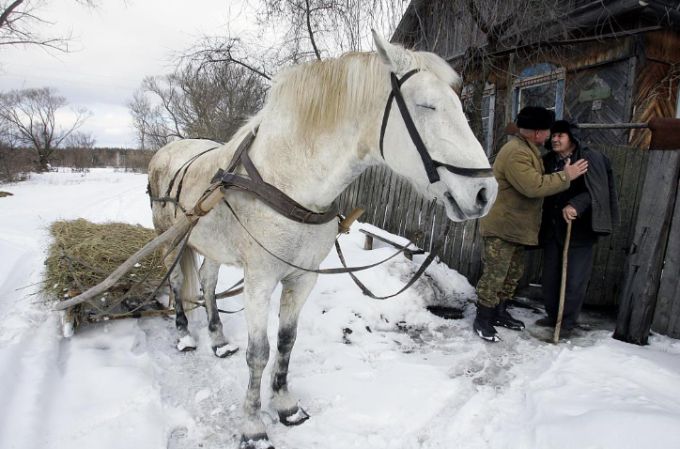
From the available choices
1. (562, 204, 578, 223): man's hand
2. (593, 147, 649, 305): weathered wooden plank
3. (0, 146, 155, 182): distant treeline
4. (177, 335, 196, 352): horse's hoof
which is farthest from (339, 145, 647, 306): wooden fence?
(0, 146, 155, 182): distant treeline

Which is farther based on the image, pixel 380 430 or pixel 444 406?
pixel 444 406

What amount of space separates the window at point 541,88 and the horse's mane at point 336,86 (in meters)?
6.36

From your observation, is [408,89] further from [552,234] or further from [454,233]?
[454,233]

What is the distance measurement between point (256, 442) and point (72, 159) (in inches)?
2130

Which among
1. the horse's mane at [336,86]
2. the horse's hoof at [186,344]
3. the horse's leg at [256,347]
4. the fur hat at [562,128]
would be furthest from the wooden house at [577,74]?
the horse's hoof at [186,344]

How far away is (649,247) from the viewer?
3121 mm

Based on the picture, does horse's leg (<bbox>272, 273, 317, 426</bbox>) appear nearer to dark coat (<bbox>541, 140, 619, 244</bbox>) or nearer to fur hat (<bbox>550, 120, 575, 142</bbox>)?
dark coat (<bbox>541, 140, 619, 244</bbox>)

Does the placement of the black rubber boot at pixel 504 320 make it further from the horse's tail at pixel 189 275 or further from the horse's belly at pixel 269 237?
the horse's tail at pixel 189 275

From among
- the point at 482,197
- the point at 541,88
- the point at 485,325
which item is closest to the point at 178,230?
the point at 482,197

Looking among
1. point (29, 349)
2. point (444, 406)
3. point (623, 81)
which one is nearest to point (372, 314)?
point (444, 406)

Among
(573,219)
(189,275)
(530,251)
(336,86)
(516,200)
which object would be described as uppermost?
(336,86)

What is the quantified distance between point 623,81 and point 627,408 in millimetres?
5808

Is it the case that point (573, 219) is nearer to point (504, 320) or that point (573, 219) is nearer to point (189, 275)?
point (504, 320)

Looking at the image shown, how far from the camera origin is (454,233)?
482 centimetres
